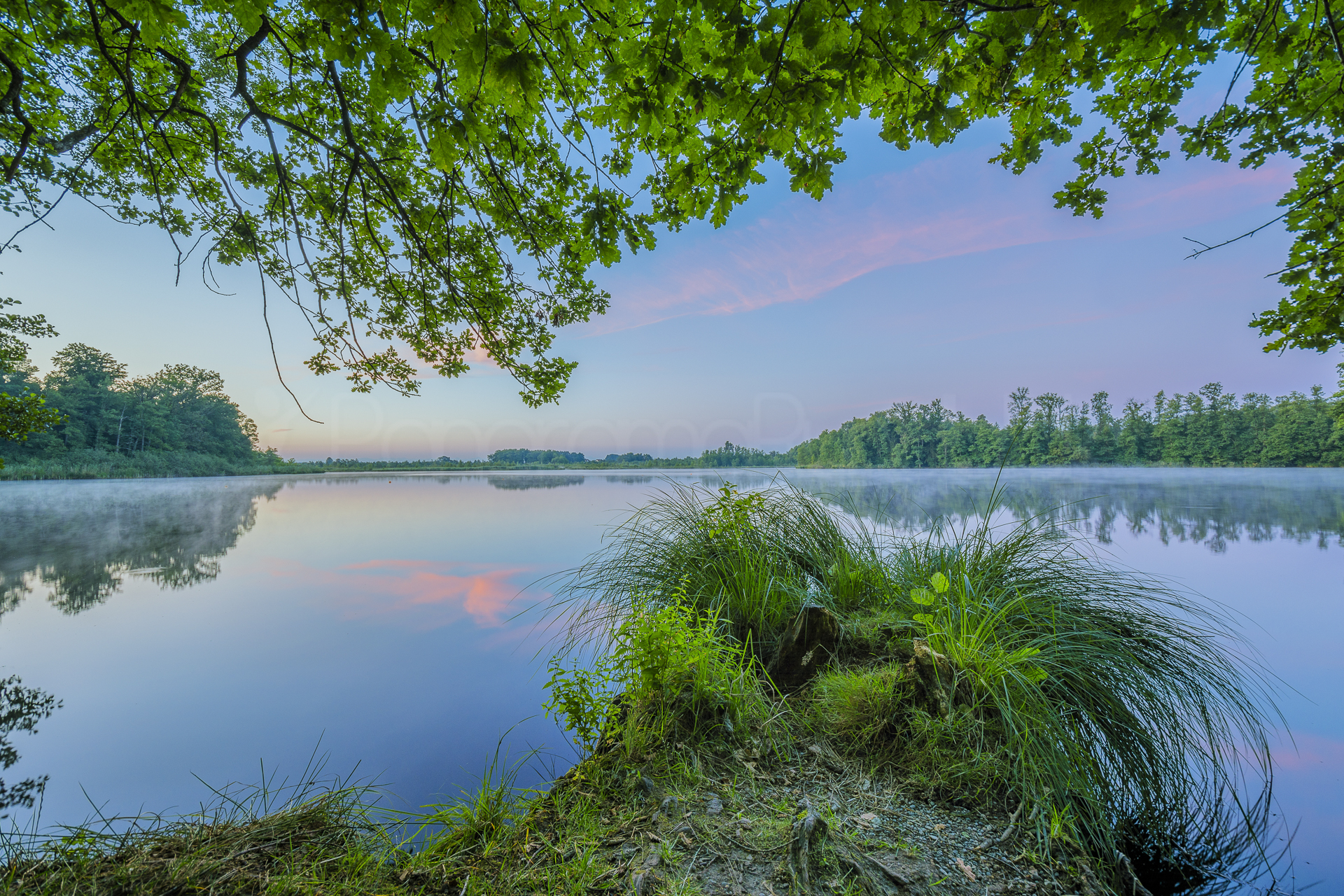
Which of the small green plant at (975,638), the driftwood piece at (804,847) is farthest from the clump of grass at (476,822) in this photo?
the small green plant at (975,638)

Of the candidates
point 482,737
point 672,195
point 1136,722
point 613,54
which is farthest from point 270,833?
point 1136,722

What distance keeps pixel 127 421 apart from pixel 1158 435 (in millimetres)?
39041

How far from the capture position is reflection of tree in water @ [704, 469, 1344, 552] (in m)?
5.38

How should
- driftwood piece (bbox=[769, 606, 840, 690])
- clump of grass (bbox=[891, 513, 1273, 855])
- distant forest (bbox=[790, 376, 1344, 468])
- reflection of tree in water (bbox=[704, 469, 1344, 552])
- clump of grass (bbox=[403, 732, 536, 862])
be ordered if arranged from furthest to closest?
distant forest (bbox=[790, 376, 1344, 468])
reflection of tree in water (bbox=[704, 469, 1344, 552])
driftwood piece (bbox=[769, 606, 840, 690])
clump of grass (bbox=[891, 513, 1273, 855])
clump of grass (bbox=[403, 732, 536, 862])

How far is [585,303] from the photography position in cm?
330

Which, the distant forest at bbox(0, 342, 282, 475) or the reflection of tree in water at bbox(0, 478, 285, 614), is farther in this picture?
the distant forest at bbox(0, 342, 282, 475)

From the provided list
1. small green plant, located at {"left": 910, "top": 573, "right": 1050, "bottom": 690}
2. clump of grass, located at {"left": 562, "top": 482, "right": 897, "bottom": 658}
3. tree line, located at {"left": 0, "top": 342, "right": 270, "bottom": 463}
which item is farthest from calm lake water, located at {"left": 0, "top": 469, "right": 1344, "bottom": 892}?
tree line, located at {"left": 0, "top": 342, "right": 270, "bottom": 463}

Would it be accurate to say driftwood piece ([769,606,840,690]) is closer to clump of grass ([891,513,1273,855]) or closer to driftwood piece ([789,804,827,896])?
clump of grass ([891,513,1273,855])

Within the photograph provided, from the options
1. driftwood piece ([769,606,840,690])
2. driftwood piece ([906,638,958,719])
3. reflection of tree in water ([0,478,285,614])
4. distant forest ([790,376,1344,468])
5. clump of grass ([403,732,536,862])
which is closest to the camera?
clump of grass ([403,732,536,862])

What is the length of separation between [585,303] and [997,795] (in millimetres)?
3516

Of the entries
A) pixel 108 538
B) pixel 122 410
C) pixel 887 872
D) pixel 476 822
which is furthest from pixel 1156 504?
pixel 122 410

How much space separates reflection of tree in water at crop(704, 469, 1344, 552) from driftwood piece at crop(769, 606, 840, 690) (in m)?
1.22

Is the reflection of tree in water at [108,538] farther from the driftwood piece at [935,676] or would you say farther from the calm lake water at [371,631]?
the driftwood piece at [935,676]

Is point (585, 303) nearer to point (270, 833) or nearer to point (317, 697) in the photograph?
point (270, 833)
